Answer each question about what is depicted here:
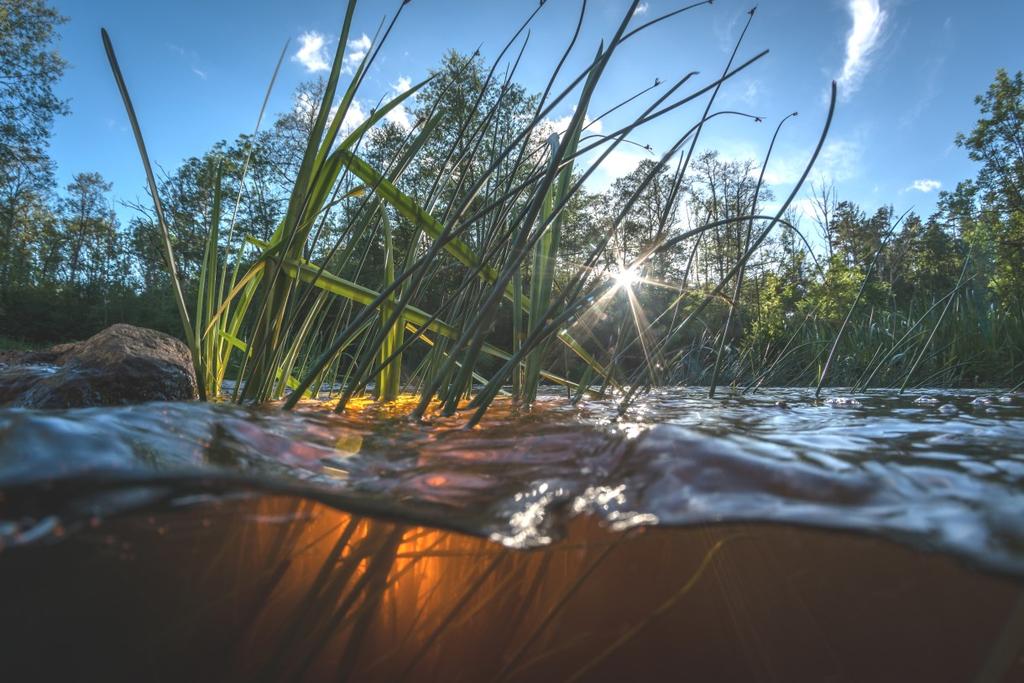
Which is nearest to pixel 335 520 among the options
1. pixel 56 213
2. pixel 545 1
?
pixel 545 1

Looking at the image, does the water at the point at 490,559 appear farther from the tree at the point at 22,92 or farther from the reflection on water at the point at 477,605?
the tree at the point at 22,92

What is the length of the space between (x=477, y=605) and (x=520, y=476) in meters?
0.25

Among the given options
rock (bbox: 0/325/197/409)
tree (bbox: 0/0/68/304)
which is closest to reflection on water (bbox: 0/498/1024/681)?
rock (bbox: 0/325/197/409)

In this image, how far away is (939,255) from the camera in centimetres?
1542

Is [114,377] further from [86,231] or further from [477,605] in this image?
[86,231]

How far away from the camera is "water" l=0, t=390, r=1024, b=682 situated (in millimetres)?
651

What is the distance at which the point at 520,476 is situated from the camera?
0.85m

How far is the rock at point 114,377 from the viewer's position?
2045 mm

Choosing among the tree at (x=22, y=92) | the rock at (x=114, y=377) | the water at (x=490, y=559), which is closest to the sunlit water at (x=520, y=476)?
the water at (x=490, y=559)

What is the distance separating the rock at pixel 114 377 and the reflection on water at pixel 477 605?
1677mm

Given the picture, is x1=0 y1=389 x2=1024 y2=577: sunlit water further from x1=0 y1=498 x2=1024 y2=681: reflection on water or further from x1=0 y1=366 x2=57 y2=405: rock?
x1=0 y1=366 x2=57 y2=405: rock

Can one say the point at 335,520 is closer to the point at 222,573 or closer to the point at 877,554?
the point at 222,573

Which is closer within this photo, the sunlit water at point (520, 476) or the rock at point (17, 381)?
the sunlit water at point (520, 476)

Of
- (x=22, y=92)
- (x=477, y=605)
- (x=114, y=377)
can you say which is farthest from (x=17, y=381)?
(x=22, y=92)
